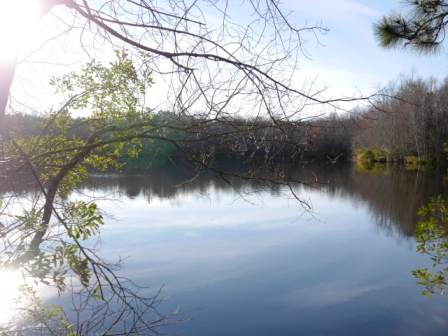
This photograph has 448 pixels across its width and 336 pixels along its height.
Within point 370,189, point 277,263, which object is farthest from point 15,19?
point 370,189

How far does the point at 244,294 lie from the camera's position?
643 cm

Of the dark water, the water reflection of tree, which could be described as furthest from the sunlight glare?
the water reflection of tree

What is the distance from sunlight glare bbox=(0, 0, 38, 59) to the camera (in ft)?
5.87

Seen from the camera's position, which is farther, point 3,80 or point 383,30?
point 383,30

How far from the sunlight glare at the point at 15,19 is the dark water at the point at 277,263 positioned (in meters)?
1.38

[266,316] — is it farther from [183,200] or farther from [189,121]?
[183,200]

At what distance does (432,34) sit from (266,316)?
3.97 m

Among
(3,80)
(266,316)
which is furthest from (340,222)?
(3,80)

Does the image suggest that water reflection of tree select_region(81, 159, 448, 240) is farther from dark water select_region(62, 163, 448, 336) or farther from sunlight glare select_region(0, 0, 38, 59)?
sunlight glare select_region(0, 0, 38, 59)

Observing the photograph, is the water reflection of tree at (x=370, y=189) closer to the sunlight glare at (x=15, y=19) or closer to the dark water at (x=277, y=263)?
the dark water at (x=277, y=263)

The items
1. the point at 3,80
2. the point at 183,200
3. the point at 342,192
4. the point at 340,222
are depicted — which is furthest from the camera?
the point at 342,192

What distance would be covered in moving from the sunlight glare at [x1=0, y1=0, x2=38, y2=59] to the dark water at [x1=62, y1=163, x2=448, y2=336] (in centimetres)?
138

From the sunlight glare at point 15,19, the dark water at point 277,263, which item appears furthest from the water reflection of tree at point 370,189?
the sunlight glare at point 15,19

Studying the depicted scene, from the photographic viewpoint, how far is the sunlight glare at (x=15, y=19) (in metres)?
1.79
